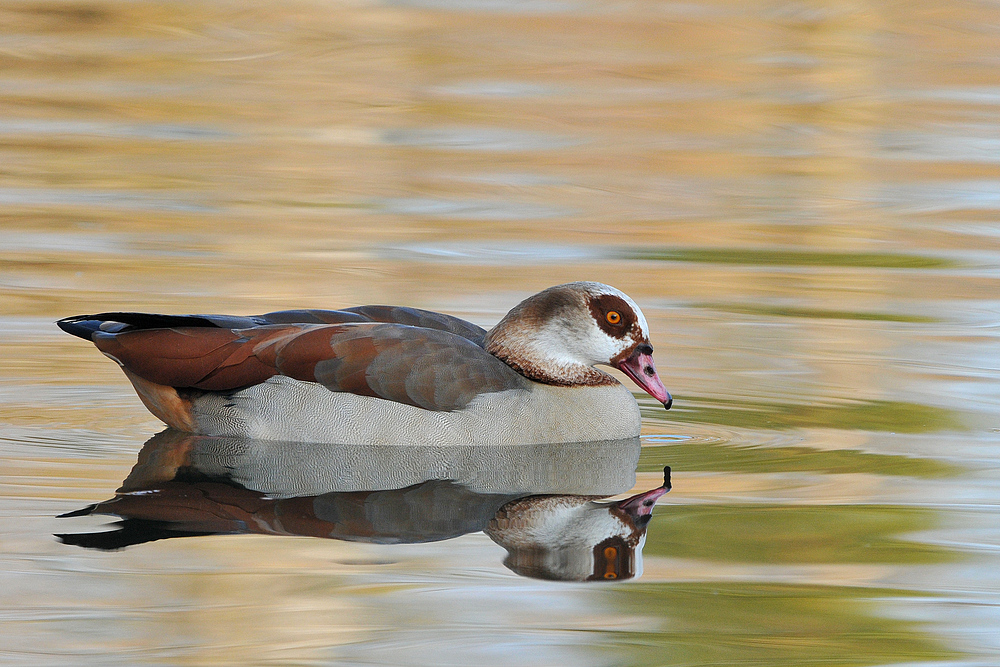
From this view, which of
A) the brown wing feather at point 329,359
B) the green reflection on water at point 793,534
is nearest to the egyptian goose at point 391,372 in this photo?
the brown wing feather at point 329,359

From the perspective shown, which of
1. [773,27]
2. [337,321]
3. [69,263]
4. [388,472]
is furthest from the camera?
[773,27]

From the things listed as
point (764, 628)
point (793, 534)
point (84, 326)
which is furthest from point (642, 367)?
point (764, 628)

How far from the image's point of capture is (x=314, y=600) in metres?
5.78

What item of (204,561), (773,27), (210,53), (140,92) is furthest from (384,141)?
(204,561)

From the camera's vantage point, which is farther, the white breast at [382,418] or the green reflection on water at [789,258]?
the green reflection on water at [789,258]

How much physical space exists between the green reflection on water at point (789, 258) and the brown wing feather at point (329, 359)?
16.7 feet

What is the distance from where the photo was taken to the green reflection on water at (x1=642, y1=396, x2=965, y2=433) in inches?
348

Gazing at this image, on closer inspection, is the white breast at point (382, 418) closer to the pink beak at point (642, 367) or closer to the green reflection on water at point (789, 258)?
the pink beak at point (642, 367)

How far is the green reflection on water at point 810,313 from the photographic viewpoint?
1140cm

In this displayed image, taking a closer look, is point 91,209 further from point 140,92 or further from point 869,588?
point 869,588

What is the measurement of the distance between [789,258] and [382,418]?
6049 mm

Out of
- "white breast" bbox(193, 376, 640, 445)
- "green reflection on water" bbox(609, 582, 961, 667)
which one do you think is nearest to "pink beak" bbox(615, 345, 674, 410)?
"white breast" bbox(193, 376, 640, 445)

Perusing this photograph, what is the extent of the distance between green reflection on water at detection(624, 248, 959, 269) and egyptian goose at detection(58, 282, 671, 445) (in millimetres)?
4551

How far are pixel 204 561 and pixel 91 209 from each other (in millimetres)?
8712
